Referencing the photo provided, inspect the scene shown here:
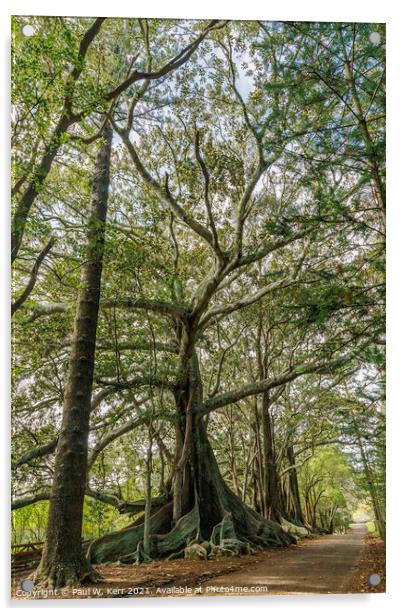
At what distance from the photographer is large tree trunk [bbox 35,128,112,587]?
3771 millimetres

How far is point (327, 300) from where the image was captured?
442 cm

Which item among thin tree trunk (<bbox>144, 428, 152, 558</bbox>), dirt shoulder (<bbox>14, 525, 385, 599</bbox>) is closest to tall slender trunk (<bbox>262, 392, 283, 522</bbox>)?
dirt shoulder (<bbox>14, 525, 385, 599</bbox>)

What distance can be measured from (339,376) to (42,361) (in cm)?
276

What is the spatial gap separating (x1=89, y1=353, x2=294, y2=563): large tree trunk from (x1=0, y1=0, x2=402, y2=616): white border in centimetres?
84

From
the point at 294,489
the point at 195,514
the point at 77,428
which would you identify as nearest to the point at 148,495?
the point at 195,514

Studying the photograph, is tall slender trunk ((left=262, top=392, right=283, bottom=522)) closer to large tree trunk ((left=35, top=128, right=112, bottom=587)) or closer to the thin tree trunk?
the thin tree trunk

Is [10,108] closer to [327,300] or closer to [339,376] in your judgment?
[327,300]

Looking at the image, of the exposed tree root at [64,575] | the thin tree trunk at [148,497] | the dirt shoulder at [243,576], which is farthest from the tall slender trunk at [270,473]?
the exposed tree root at [64,575]

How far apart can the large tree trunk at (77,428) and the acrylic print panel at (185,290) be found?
0.05 ft

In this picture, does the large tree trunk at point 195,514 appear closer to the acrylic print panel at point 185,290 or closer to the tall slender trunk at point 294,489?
the acrylic print panel at point 185,290

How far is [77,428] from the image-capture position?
414 cm
